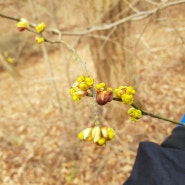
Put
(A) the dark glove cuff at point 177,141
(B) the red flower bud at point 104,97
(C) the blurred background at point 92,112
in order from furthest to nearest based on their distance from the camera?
(C) the blurred background at point 92,112
(A) the dark glove cuff at point 177,141
(B) the red flower bud at point 104,97

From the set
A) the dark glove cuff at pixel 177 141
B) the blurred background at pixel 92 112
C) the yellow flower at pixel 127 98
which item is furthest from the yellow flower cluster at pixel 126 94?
the blurred background at pixel 92 112

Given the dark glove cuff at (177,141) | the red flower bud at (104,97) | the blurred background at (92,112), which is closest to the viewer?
the red flower bud at (104,97)

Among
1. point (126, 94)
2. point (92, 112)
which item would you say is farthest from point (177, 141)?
point (92, 112)

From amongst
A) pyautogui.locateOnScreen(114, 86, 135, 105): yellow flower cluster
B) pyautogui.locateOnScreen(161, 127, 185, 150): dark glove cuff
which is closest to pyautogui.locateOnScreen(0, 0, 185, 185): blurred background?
pyautogui.locateOnScreen(161, 127, 185, 150): dark glove cuff

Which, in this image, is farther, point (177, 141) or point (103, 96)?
point (177, 141)

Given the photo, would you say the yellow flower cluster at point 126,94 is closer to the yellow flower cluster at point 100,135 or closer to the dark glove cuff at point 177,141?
the yellow flower cluster at point 100,135

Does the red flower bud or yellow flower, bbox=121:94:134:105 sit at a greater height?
the red flower bud

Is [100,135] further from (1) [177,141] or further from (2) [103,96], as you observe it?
(1) [177,141]

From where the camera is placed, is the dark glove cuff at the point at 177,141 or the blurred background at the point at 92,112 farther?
the blurred background at the point at 92,112

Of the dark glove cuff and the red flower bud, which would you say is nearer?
the red flower bud

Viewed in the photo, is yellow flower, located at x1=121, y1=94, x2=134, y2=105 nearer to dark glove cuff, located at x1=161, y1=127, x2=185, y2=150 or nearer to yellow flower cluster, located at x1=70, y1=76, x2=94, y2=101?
yellow flower cluster, located at x1=70, y1=76, x2=94, y2=101

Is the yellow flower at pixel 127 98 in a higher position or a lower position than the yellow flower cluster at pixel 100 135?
higher

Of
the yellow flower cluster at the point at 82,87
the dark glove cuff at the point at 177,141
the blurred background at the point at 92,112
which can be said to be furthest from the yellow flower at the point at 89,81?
the blurred background at the point at 92,112

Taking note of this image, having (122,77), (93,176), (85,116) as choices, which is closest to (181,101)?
(122,77)
